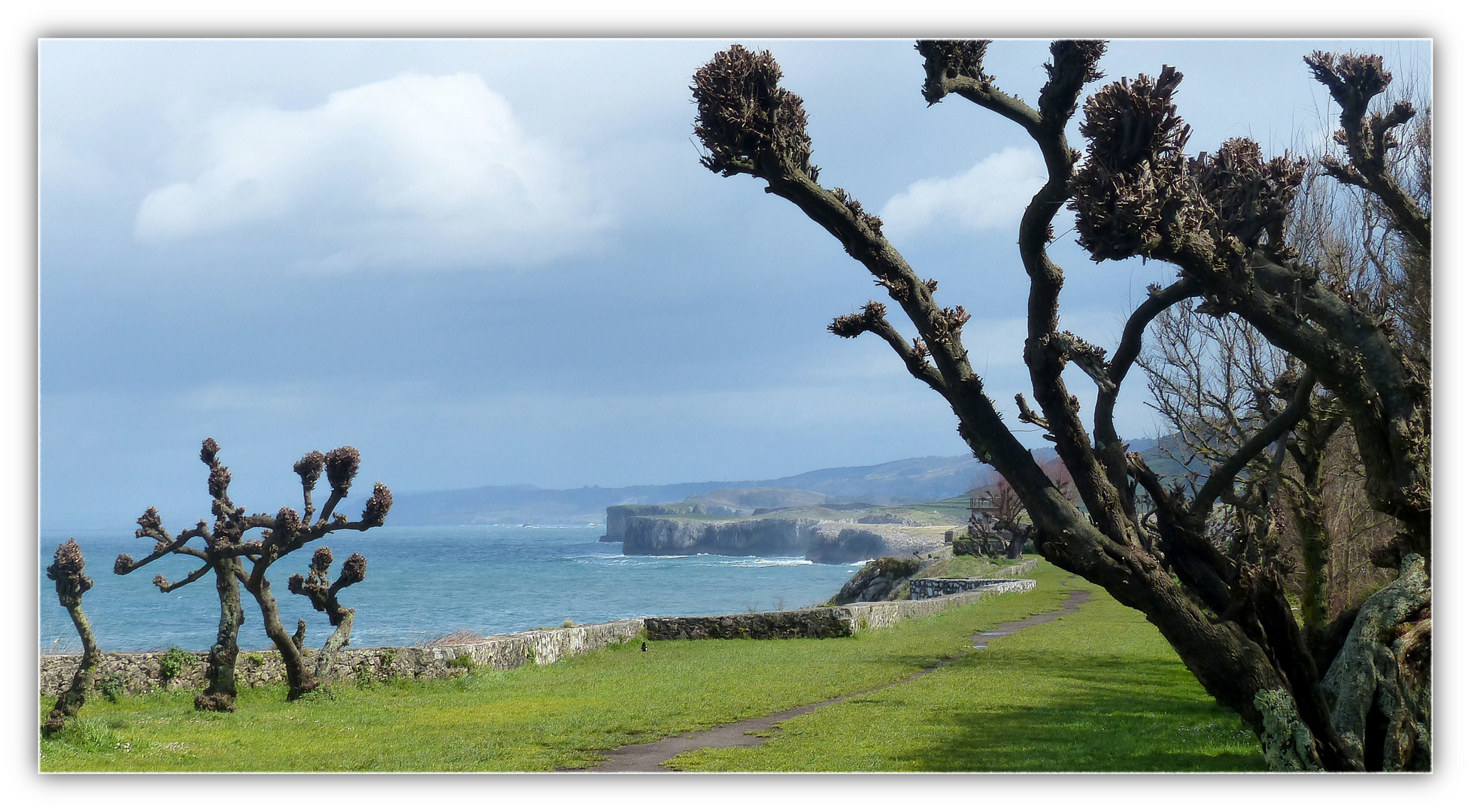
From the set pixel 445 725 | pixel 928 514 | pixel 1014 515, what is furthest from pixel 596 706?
pixel 928 514

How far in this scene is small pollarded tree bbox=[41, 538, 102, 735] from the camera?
1084 cm

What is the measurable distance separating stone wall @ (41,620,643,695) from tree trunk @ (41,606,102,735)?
2.60 m

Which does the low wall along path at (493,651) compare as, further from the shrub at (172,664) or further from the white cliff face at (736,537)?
the white cliff face at (736,537)

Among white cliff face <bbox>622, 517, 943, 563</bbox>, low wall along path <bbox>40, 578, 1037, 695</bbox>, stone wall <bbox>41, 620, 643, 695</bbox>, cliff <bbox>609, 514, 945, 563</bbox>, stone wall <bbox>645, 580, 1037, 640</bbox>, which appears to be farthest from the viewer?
white cliff face <bbox>622, 517, 943, 563</bbox>

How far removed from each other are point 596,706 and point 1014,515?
2064 inches

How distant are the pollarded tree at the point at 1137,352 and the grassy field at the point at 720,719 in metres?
1.38

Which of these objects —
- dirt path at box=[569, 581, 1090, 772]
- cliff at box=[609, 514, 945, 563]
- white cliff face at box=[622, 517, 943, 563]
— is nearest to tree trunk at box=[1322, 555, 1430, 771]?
dirt path at box=[569, 581, 1090, 772]

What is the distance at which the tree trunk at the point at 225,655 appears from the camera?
13.7 metres

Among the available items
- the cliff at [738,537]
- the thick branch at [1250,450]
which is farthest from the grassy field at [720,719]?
the cliff at [738,537]

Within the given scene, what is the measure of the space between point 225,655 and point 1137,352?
11.9 metres

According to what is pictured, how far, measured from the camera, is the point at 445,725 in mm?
13328

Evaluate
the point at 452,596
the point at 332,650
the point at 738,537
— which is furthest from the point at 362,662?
the point at 738,537

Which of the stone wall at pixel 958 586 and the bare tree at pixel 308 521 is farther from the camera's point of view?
the stone wall at pixel 958 586

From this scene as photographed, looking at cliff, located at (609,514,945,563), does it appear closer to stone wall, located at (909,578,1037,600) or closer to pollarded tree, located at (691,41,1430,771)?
stone wall, located at (909,578,1037,600)
